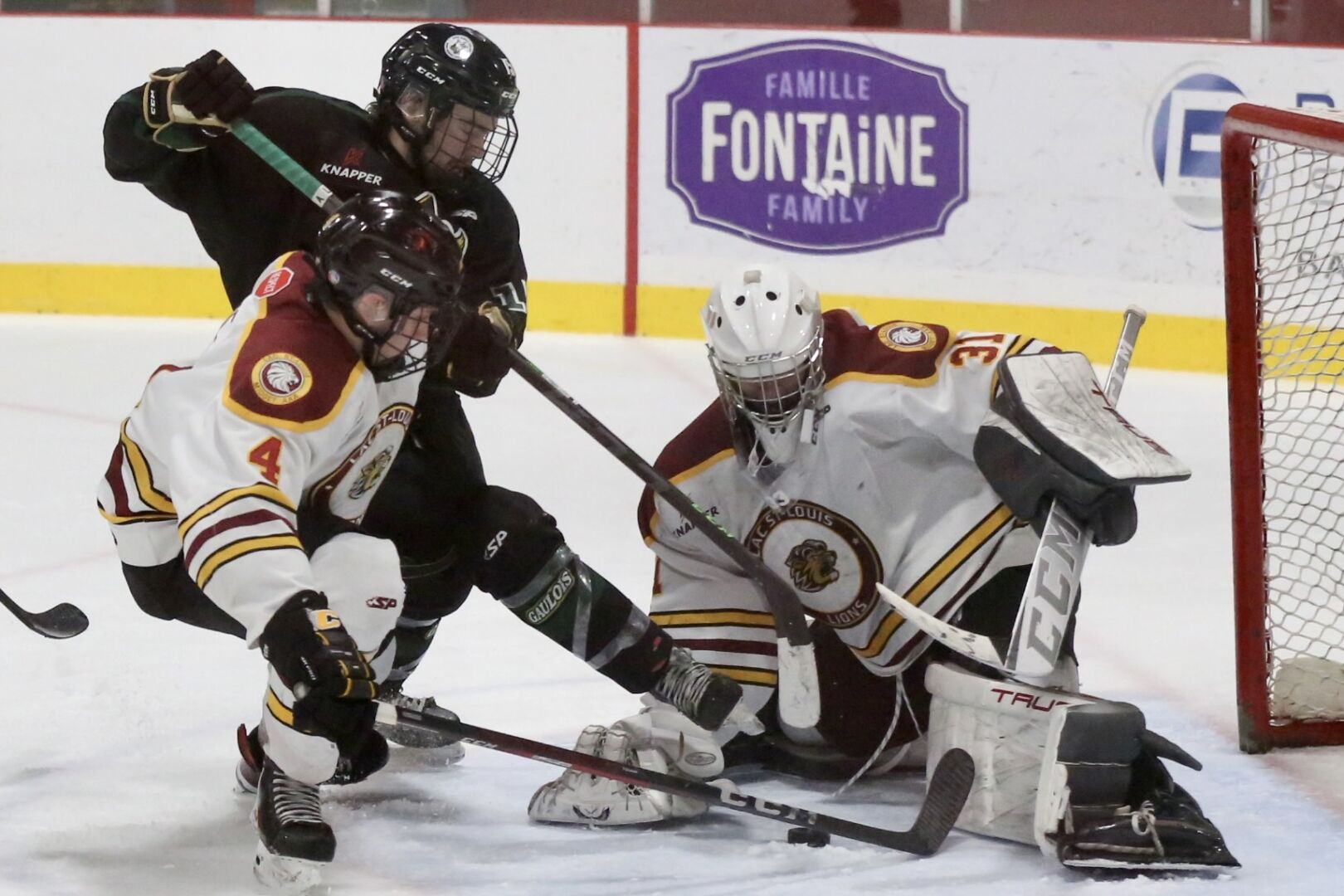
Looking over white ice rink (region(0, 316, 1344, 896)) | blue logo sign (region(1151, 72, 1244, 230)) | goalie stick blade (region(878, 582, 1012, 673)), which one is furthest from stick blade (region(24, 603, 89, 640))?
blue logo sign (region(1151, 72, 1244, 230))

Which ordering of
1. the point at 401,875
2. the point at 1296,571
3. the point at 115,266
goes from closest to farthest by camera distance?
1. the point at 401,875
2. the point at 1296,571
3. the point at 115,266

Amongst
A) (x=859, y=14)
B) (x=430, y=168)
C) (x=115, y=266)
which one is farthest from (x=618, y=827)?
(x=115, y=266)

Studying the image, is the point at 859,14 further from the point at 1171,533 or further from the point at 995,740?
the point at 995,740

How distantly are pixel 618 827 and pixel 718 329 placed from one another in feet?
2.23

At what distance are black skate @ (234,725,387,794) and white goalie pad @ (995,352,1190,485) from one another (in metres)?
0.90

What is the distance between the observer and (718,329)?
252 centimetres

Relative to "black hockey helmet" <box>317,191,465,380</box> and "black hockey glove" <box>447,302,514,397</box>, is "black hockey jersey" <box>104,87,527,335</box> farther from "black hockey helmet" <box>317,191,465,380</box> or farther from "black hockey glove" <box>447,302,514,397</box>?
"black hockey helmet" <box>317,191,465,380</box>

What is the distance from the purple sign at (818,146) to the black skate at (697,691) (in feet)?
10.5

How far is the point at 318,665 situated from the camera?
204 centimetres

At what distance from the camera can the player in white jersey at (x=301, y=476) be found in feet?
6.88

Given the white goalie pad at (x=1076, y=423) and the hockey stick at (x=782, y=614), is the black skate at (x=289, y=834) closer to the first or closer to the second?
the hockey stick at (x=782, y=614)

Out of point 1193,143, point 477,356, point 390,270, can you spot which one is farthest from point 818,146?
point 390,270

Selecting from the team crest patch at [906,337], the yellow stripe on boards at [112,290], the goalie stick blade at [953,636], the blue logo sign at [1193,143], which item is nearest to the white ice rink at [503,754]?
the goalie stick blade at [953,636]

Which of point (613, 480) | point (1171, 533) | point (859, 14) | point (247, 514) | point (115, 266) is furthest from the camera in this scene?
point (115, 266)
